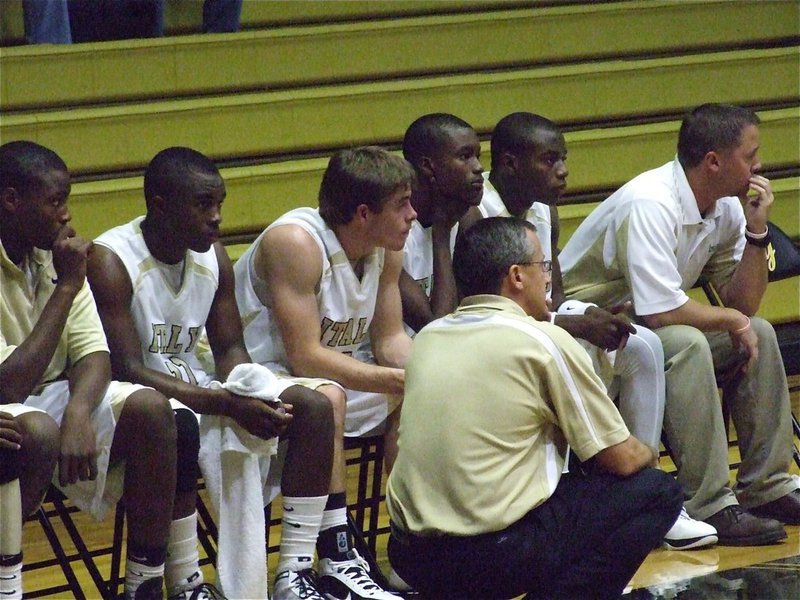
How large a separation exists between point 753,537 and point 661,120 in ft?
7.77

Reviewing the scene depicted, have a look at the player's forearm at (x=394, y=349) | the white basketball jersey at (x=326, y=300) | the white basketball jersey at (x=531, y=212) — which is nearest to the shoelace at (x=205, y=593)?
the white basketball jersey at (x=326, y=300)

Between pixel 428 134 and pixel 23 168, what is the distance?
1264 millimetres

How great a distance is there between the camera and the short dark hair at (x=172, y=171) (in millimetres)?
3141

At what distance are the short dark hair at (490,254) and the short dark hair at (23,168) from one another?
36.8 inches

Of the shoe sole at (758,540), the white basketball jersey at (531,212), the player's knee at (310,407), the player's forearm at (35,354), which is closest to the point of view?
the player's forearm at (35,354)

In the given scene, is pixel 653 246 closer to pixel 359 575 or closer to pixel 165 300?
pixel 359 575

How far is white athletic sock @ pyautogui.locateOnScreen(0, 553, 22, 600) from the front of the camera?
104 inches

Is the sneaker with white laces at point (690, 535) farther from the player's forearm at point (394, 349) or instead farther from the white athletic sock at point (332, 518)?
the white athletic sock at point (332, 518)

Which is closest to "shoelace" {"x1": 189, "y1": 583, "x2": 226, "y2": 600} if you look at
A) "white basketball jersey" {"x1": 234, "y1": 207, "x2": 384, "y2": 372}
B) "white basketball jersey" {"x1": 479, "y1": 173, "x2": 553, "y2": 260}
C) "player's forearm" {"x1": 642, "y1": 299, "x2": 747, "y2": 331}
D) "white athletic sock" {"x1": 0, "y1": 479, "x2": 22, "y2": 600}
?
"white athletic sock" {"x1": 0, "y1": 479, "x2": 22, "y2": 600}

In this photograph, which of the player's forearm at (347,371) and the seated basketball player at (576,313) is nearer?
the player's forearm at (347,371)

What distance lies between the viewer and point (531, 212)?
12.7 ft

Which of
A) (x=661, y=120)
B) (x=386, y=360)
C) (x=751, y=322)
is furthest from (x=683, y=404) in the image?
(x=661, y=120)

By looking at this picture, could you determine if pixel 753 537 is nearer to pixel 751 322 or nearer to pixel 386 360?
pixel 751 322

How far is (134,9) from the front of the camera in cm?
476
